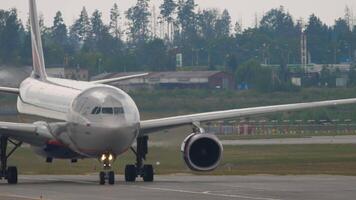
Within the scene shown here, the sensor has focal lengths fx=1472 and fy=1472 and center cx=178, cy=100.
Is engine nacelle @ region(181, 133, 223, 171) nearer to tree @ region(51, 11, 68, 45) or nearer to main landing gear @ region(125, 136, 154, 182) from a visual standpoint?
main landing gear @ region(125, 136, 154, 182)

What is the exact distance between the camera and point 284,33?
650 ft

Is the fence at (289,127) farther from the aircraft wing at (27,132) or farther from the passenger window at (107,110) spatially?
the passenger window at (107,110)

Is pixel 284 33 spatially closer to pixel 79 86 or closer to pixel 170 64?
pixel 170 64

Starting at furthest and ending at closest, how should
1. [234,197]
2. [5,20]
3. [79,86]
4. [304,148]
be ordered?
[5,20]
[304,148]
[79,86]
[234,197]

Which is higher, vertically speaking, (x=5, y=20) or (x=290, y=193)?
(x=5, y=20)

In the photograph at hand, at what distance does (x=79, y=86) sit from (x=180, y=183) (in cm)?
471

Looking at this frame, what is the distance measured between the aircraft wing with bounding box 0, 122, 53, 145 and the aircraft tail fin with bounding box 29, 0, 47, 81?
6.40 meters

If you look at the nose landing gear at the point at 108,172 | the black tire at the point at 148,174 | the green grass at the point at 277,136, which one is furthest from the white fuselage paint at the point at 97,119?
the green grass at the point at 277,136

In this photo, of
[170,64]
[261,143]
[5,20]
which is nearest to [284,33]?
[170,64]

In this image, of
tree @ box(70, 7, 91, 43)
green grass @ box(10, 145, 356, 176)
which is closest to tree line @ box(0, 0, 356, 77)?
tree @ box(70, 7, 91, 43)

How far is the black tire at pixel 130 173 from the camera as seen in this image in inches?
1788

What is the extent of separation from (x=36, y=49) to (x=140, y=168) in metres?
10.8

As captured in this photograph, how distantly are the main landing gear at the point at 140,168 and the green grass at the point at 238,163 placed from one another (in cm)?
310

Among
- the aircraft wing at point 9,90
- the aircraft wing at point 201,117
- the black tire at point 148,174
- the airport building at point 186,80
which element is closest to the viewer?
the aircraft wing at point 201,117
